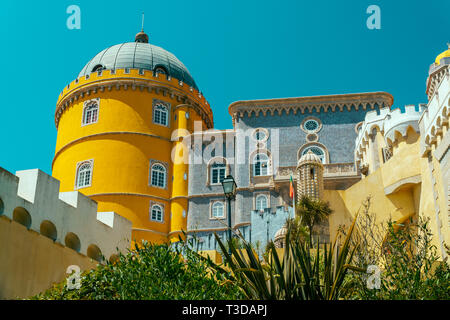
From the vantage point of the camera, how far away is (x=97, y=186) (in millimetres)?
35406

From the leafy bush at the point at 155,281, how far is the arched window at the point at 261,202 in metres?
20.6

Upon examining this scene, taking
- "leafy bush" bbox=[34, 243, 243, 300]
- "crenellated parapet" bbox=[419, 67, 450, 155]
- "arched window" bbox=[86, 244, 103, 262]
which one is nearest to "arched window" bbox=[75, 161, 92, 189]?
"arched window" bbox=[86, 244, 103, 262]

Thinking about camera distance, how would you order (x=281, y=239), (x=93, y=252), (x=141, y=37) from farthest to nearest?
(x=141, y=37) → (x=281, y=239) → (x=93, y=252)

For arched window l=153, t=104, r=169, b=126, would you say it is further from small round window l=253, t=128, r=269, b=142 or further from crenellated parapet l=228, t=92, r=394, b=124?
small round window l=253, t=128, r=269, b=142

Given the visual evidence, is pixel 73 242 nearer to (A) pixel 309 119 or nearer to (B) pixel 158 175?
(B) pixel 158 175

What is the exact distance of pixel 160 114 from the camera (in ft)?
125

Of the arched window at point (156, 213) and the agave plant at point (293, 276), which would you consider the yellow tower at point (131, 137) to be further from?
the agave plant at point (293, 276)

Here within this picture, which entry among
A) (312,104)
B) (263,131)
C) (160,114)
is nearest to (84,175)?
(160,114)

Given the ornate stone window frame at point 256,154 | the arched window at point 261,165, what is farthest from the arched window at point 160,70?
the arched window at point 261,165

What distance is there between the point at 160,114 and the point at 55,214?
2164 centimetres

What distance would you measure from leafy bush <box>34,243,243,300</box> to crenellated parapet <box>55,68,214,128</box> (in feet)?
81.6

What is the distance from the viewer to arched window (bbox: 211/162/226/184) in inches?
1436

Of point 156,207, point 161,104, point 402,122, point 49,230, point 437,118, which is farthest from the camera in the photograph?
point 161,104
